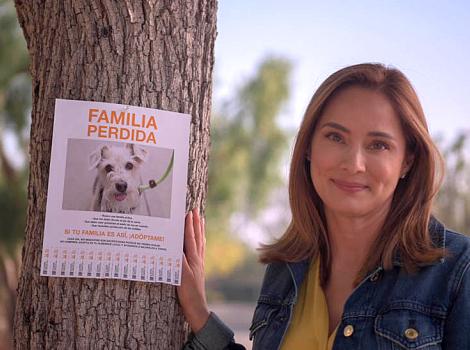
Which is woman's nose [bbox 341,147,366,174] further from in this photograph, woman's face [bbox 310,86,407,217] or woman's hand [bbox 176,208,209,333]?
woman's hand [bbox 176,208,209,333]

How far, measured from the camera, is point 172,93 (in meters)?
2.46

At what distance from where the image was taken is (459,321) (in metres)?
2.31

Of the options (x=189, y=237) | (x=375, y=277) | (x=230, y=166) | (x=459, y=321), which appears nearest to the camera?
(x=459, y=321)

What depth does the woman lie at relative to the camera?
240 cm

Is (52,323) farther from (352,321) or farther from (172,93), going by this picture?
(352,321)

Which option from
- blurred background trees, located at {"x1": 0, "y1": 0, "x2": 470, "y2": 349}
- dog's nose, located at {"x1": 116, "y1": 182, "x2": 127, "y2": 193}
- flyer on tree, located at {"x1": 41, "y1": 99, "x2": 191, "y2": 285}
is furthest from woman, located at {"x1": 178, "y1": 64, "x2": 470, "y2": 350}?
blurred background trees, located at {"x1": 0, "y1": 0, "x2": 470, "y2": 349}

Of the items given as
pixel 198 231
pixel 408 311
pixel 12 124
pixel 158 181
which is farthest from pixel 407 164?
pixel 12 124

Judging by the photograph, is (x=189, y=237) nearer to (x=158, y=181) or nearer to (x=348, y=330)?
(x=158, y=181)

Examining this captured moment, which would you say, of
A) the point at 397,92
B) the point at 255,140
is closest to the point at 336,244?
the point at 397,92

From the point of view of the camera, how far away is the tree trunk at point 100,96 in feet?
7.65

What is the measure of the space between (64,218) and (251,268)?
40.9m

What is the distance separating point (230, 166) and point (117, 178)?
16.8 metres

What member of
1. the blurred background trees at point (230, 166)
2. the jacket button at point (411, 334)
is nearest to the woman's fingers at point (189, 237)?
the jacket button at point (411, 334)

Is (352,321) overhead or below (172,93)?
below
